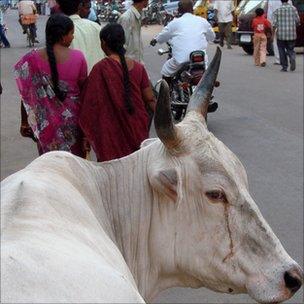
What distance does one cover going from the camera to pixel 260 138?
1038 cm

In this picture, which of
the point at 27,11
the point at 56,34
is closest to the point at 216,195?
the point at 56,34

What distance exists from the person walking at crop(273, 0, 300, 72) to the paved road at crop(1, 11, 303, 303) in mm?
408

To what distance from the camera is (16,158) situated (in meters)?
9.27

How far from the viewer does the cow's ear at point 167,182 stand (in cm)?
300

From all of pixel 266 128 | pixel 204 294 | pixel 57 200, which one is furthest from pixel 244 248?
pixel 266 128

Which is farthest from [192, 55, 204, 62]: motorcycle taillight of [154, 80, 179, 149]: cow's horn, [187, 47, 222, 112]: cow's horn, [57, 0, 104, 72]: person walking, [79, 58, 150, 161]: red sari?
[154, 80, 179, 149]: cow's horn

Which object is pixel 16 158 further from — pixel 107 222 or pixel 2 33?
pixel 2 33

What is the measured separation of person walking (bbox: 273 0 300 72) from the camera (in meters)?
17.9

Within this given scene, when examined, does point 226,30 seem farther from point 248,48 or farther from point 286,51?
point 286,51

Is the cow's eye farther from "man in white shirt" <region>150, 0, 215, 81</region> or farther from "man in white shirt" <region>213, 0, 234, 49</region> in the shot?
"man in white shirt" <region>213, 0, 234, 49</region>

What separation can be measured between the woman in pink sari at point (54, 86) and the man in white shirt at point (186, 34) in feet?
18.4

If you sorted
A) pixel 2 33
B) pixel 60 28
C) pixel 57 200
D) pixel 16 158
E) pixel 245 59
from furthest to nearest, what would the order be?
pixel 245 59 → pixel 2 33 → pixel 16 158 → pixel 60 28 → pixel 57 200

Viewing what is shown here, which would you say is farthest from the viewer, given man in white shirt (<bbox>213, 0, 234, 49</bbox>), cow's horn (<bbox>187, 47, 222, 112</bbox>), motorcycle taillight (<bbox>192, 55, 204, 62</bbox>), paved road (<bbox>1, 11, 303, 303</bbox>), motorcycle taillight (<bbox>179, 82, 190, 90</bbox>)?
man in white shirt (<bbox>213, 0, 234, 49</bbox>)

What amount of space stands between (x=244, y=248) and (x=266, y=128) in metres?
8.13
